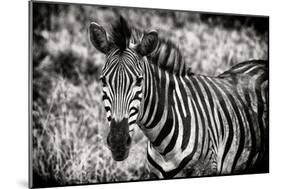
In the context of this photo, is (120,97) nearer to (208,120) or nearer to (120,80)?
(120,80)

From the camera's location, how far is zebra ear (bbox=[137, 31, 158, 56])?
5.24 meters

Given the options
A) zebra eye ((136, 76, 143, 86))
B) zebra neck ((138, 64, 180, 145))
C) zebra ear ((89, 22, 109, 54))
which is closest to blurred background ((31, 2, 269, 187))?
zebra ear ((89, 22, 109, 54))

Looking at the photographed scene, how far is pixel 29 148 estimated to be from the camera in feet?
16.2

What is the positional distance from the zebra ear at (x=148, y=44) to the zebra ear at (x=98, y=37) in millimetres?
380

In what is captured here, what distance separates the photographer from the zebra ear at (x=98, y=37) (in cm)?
509

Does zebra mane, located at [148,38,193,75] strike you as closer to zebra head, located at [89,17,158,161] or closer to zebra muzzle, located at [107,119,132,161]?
zebra head, located at [89,17,158,161]

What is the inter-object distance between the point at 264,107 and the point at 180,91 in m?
1.19

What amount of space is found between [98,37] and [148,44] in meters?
0.57

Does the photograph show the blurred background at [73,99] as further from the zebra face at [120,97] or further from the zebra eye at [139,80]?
the zebra eye at [139,80]

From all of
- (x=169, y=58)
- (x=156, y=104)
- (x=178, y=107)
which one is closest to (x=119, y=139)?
(x=156, y=104)

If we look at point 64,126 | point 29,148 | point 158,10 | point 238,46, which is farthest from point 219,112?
point 29,148

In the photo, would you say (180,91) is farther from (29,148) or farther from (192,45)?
(29,148)

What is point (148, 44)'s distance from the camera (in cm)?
527

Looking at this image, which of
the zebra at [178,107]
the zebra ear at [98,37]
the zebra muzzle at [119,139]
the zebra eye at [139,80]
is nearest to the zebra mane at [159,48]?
the zebra at [178,107]
